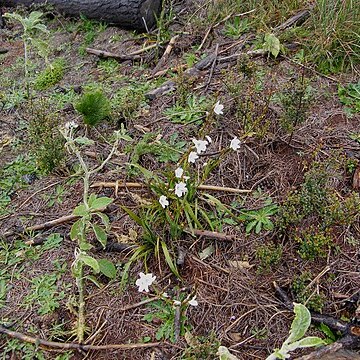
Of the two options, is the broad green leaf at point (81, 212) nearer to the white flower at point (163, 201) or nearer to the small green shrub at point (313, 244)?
the white flower at point (163, 201)

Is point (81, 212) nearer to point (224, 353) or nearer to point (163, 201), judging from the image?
point (163, 201)

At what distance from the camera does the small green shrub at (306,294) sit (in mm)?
2156

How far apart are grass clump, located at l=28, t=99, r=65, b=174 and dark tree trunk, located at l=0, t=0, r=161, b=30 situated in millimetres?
1404

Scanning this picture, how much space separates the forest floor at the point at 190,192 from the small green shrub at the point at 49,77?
12 millimetres

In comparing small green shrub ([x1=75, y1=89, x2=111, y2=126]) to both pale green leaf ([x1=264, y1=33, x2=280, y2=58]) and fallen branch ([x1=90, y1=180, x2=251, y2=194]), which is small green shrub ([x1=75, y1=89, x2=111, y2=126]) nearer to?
fallen branch ([x1=90, y1=180, x2=251, y2=194])

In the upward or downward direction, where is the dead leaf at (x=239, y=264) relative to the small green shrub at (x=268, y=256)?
downward

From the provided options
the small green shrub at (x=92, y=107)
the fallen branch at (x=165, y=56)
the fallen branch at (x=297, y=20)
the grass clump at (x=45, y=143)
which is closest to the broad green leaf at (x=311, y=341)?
the grass clump at (x=45, y=143)

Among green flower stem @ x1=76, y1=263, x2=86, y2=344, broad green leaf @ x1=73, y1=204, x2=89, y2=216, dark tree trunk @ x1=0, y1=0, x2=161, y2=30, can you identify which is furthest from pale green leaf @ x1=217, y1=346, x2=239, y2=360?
dark tree trunk @ x1=0, y1=0, x2=161, y2=30

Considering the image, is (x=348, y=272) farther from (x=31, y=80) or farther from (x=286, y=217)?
(x=31, y=80)

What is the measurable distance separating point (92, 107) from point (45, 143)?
37cm

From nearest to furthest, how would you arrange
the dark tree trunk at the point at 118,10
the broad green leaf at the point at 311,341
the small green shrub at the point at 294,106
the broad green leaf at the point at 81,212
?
the broad green leaf at the point at 311,341 < the broad green leaf at the point at 81,212 < the small green shrub at the point at 294,106 < the dark tree trunk at the point at 118,10

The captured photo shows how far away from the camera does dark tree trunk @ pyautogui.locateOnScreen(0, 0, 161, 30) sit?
3.87 metres

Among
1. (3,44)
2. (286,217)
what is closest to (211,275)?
(286,217)

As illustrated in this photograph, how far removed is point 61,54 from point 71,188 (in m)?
1.60
